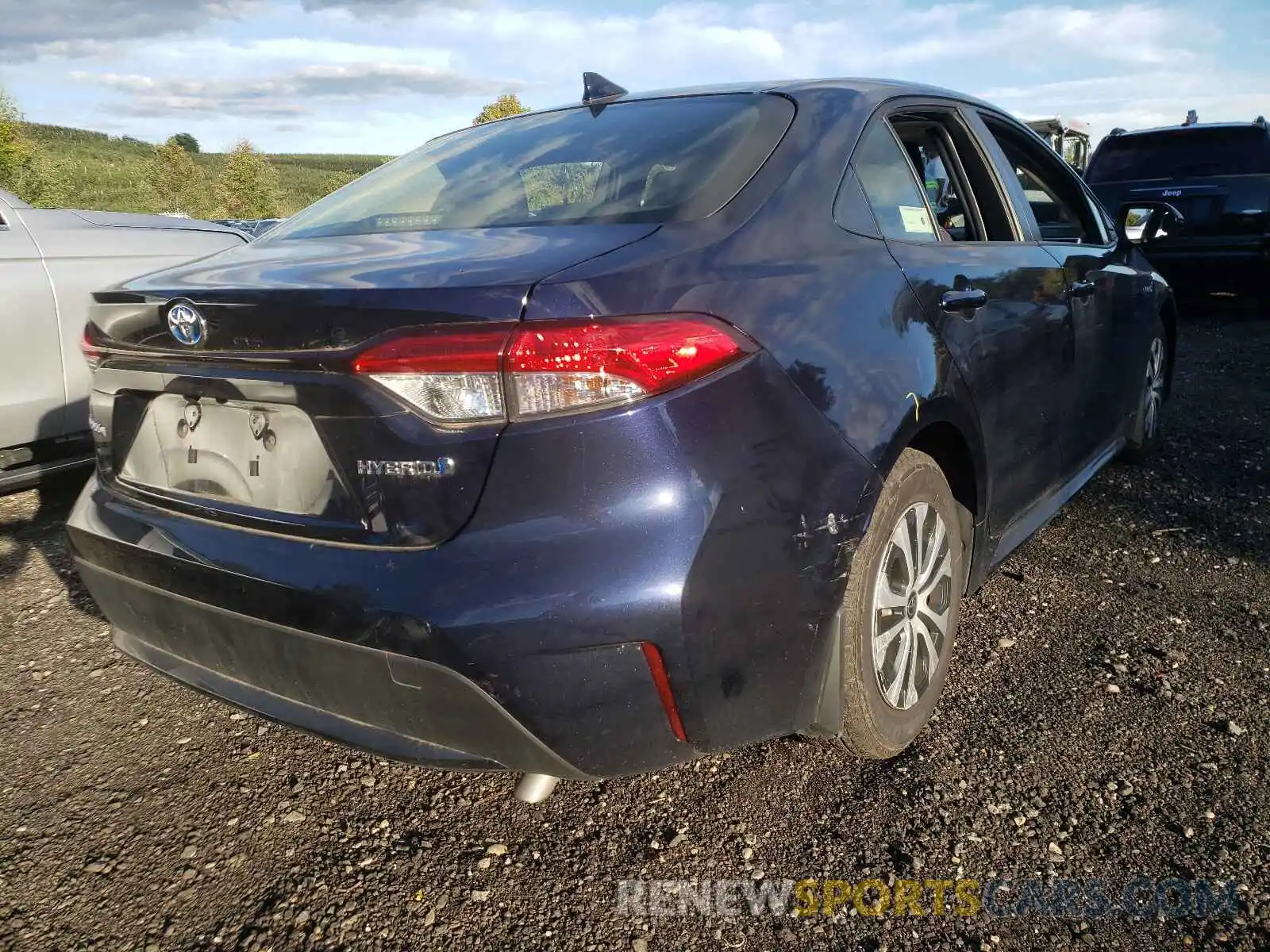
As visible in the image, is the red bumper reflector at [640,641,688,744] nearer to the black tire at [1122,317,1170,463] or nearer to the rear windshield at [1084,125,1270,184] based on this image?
the black tire at [1122,317,1170,463]

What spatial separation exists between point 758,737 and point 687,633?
1.14 feet

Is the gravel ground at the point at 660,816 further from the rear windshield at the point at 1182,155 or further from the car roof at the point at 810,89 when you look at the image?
the rear windshield at the point at 1182,155

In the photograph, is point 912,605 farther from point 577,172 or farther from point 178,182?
point 178,182

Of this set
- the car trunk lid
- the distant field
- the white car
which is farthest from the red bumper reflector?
the distant field

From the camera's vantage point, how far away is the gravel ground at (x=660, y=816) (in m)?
1.87

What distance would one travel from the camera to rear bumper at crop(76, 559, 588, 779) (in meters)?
1.68

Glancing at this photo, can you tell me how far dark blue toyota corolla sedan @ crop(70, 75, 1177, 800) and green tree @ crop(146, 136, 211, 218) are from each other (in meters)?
46.8

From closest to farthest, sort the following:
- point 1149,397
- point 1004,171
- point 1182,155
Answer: point 1004,171 < point 1149,397 < point 1182,155

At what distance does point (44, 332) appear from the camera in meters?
4.08

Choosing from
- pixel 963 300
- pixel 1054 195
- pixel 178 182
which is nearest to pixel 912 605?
pixel 963 300

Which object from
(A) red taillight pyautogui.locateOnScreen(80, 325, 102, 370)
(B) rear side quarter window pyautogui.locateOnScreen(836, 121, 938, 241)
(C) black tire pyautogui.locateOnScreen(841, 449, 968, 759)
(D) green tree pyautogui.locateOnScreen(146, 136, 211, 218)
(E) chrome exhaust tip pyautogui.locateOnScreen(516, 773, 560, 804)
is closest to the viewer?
(E) chrome exhaust tip pyautogui.locateOnScreen(516, 773, 560, 804)

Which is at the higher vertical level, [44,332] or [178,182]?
[44,332]

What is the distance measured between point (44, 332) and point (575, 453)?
3502 millimetres

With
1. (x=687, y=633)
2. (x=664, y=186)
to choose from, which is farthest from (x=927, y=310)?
(x=687, y=633)
